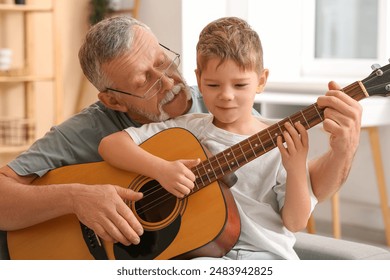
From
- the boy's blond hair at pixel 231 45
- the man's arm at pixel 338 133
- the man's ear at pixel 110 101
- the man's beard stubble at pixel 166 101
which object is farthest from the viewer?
the man's ear at pixel 110 101

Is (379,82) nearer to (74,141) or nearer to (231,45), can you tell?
(231,45)

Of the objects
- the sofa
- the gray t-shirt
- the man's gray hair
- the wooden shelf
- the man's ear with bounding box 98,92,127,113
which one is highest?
the wooden shelf

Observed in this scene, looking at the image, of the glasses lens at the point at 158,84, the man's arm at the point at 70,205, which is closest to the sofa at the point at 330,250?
the man's arm at the point at 70,205

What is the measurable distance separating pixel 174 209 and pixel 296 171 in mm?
276

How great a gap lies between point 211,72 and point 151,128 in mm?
242

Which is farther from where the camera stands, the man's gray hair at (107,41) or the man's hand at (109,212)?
the man's gray hair at (107,41)

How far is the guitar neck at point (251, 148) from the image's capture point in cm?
130

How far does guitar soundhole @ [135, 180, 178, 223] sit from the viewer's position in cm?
145

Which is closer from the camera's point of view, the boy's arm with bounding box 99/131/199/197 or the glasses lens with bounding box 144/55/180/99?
the boy's arm with bounding box 99/131/199/197

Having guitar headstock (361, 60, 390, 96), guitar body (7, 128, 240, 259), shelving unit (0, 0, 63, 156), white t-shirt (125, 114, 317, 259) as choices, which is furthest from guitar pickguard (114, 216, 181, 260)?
shelving unit (0, 0, 63, 156)

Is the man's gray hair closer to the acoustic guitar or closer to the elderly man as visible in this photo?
the elderly man

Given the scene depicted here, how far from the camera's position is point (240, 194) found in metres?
1.45

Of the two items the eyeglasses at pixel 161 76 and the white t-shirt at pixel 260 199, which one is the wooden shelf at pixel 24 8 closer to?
the eyeglasses at pixel 161 76

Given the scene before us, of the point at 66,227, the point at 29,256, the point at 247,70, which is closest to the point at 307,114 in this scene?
the point at 247,70
